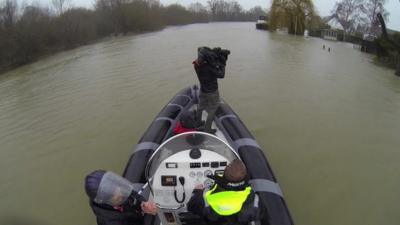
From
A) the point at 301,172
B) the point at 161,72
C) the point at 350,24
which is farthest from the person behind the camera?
the point at 350,24

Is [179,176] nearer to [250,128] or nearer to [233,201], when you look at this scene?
[233,201]

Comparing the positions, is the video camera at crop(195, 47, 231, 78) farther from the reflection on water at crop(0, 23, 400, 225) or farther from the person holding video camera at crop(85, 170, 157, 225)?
the person holding video camera at crop(85, 170, 157, 225)

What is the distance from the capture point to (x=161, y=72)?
11805 millimetres

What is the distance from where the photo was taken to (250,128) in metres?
6.23

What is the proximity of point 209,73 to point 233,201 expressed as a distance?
2338 millimetres

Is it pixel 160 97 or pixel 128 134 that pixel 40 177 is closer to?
pixel 128 134

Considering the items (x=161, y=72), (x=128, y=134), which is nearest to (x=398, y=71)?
(x=161, y=72)

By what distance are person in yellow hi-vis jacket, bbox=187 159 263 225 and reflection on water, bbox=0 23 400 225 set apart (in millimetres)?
1994

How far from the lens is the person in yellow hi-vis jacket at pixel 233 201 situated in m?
1.90

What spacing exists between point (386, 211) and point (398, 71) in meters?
10.0

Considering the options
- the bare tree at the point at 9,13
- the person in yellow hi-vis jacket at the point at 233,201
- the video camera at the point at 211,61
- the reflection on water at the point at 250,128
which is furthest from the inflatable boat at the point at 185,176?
the bare tree at the point at 9,13

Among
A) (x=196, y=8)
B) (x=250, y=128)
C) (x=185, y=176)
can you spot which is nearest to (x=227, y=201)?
(x=185, y=176)

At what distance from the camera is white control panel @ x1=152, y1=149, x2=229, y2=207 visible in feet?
8.95

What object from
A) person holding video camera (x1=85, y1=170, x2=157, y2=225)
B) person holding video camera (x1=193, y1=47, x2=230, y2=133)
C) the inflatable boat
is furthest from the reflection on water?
person holding video camera (x1=85, y1=170, x2=157, y2=225)
